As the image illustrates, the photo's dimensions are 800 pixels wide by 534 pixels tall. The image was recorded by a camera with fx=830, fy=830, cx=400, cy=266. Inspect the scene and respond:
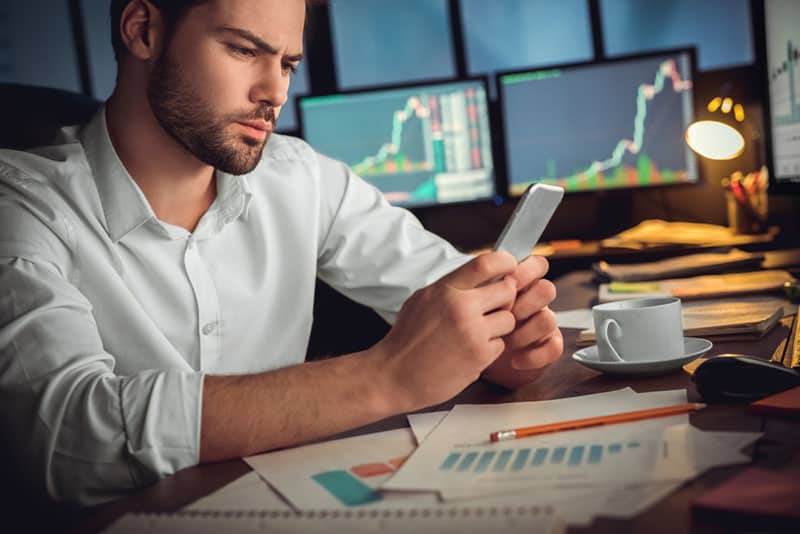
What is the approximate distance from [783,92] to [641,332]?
2.67 ft

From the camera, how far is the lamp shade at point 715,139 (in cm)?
212

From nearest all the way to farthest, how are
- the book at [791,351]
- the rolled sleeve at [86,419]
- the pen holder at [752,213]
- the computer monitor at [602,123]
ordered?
the rolled sleeve at [86,419] → the book at [791,351] → the pen holder at [752,213] → the computer monitor at [602,123]

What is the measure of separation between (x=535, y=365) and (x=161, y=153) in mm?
678

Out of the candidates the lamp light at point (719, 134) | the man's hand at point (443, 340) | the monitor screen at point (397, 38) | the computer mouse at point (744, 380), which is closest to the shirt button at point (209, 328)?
the man's hand at point (443, 340)

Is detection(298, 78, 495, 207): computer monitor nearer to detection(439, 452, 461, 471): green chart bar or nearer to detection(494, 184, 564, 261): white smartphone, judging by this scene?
detection(494, 184, 564, 261): white smartphone

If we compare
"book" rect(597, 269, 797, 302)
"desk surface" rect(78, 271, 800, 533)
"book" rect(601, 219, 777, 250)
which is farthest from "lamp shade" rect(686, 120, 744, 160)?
"desk surface" rect(78, 271, 800, 533)

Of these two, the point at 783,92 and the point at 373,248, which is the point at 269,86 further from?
the point at 783,92

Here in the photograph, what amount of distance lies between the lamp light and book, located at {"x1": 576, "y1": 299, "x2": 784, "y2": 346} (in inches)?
37.6

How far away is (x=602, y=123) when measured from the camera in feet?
8.61

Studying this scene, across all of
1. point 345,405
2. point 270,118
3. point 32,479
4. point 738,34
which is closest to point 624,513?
point 345,405

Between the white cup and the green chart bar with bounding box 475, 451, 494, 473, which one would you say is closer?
the green chart bar with bounding box 475, 451, 494, 473

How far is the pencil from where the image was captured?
71 centimetres

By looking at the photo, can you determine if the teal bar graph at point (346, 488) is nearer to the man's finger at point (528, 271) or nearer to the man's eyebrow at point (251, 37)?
the man's finger at point (528, 271)

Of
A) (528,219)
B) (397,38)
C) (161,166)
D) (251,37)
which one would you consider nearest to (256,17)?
(251,37)
